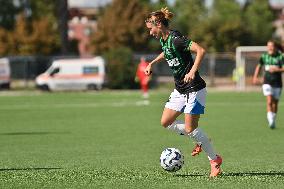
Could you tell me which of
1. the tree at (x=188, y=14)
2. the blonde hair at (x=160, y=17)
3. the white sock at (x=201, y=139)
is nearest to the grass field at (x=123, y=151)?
the white sock at (x=201, y=139)

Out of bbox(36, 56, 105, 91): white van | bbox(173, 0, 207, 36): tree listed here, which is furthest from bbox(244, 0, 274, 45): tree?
bbox(36, 56, 105, 91): white van

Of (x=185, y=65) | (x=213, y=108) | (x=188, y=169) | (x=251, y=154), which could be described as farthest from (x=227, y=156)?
(x=213, y=108)

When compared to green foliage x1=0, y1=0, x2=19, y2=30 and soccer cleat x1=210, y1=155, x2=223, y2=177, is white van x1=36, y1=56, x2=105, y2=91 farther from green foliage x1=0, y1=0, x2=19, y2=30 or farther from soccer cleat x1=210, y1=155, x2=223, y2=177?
green foliage x1=0, y1=0, x2=19, y2=30

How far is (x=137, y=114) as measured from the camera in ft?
89.9

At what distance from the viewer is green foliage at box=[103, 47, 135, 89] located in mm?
53312

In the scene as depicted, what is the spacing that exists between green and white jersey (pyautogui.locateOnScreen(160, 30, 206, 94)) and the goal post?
1678 inches

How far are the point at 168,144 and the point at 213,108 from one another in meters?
14.8

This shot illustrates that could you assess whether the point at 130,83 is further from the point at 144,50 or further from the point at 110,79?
the point at 144,50

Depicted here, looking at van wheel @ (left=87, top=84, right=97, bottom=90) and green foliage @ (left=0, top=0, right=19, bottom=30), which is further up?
green foliage @ (left=0, top=0, right=19, bottom=30)

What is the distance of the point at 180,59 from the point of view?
10.5 meters

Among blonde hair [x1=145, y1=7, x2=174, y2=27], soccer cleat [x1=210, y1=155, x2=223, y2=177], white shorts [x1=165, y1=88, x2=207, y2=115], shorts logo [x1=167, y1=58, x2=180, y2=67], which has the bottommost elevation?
soccer cleat [x1=210, y1=155, x2=223, y2=177]

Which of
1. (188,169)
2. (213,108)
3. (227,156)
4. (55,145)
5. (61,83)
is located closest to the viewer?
(188,169)

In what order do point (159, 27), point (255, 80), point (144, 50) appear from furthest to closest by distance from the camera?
point (144, 50) < point (255, 80) < point (159, 27)

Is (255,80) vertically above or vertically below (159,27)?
below
